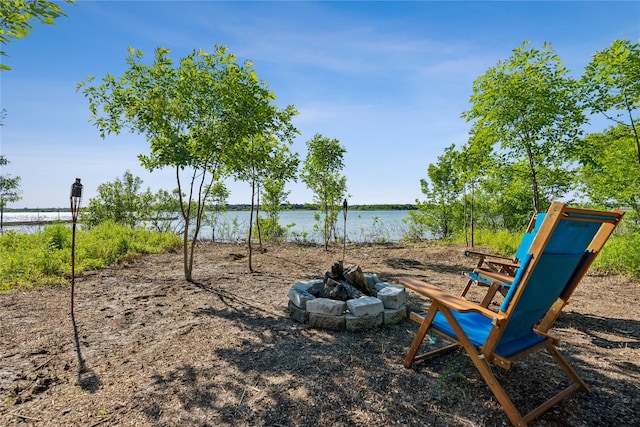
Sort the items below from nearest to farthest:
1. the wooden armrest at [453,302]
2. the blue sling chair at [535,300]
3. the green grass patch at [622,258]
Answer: the blue sling chair at [535,300]
the wooden armrest at [453,302]
the green grass patch at [622,258]

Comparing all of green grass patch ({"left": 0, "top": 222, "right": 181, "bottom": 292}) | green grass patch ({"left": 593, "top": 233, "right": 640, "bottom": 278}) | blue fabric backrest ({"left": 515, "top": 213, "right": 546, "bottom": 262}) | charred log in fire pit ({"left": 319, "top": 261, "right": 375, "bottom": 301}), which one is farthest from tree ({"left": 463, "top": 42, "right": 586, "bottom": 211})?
green grass patch ({"left": 0, "top": 222, "right": 181, "bottom": 292})

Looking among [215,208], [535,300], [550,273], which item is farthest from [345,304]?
[215,208]

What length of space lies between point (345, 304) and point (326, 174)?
22.7 ft

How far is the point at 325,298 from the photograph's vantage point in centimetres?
350

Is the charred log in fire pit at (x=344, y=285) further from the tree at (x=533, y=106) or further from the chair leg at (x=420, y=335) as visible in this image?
the tree at (x=533, y=106)

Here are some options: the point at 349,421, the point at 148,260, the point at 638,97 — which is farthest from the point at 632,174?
the point at 148,260

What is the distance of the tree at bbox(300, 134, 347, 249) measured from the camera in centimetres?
906

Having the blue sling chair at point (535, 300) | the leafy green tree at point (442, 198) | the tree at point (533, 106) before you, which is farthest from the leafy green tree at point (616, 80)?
the leafy green tree at point (442, 198)

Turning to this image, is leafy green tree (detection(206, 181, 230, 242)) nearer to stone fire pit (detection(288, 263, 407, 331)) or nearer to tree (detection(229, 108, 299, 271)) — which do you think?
tree (detection(229, 108, 299, 271))

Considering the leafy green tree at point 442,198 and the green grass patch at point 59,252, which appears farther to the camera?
the leafy green tree at point 442,198

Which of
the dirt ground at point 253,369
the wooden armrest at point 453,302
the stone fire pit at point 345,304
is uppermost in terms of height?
the wooden armrest at point 453,302

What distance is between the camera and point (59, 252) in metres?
6.09

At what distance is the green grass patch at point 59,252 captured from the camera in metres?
4.98

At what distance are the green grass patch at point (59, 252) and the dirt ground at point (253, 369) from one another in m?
0.93
